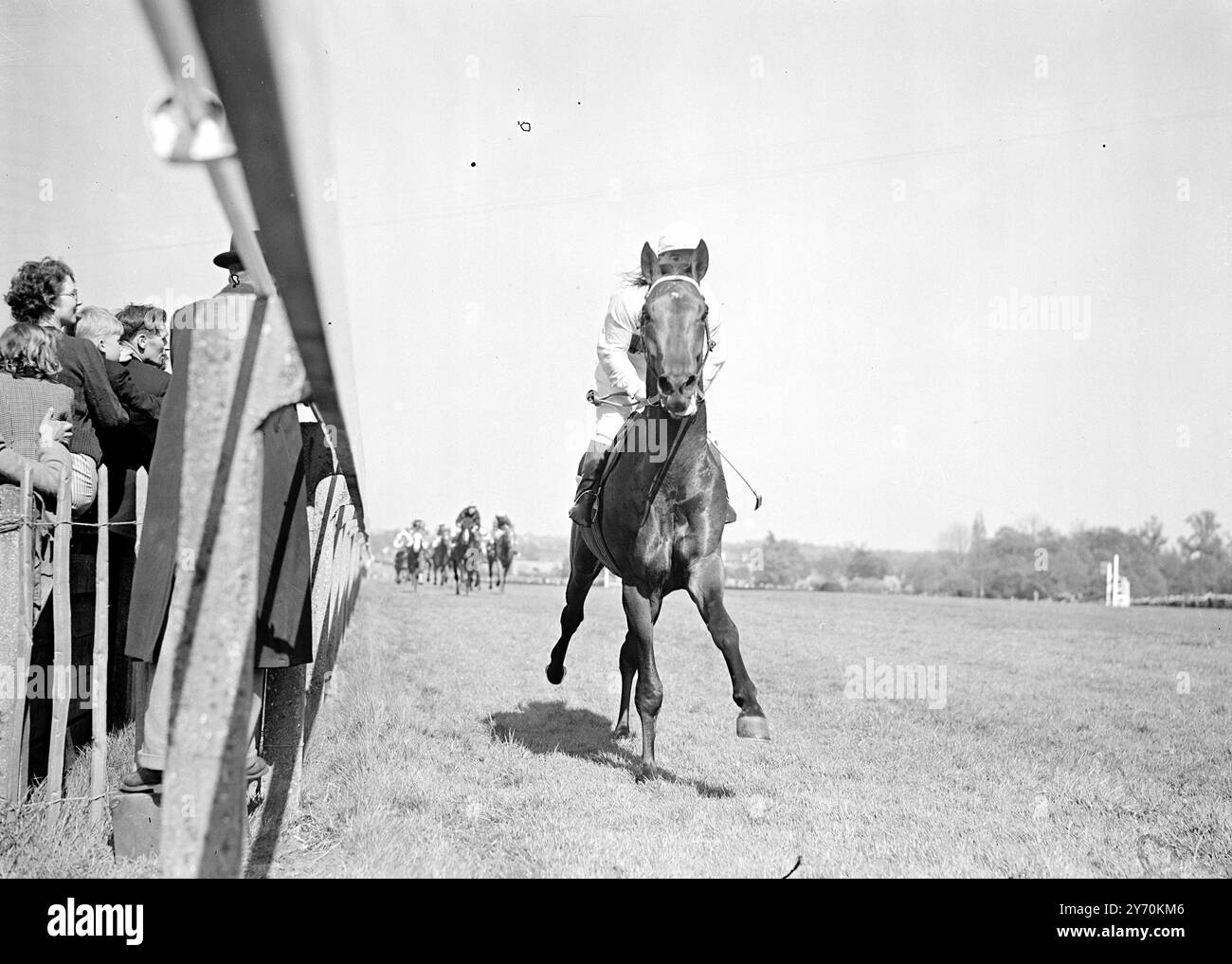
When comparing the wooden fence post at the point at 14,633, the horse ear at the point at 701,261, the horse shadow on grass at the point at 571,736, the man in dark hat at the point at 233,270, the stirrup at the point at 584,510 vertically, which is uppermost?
the horse ear at the point at 701,261

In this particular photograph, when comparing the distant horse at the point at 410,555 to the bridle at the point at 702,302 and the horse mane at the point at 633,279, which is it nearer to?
the horse mane at the point at 633,279

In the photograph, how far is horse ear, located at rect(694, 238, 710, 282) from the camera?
18.5 ft

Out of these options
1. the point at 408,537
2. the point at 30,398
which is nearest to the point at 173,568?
the point at 30,398

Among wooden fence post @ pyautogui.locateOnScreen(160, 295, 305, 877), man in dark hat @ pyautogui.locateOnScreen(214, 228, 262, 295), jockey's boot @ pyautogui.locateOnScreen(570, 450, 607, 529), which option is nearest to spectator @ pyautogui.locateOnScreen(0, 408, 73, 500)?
man in dark hat @ pyautogui.locateOnScreen(214, 228, 262, 295)

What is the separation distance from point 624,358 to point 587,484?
0.91 meters

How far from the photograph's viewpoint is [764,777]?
18.7ft

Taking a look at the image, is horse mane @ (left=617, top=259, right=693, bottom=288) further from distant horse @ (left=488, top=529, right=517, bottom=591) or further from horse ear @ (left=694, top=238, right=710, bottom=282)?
distant horse @ (left=488, top=529, right=517, bottom=591)

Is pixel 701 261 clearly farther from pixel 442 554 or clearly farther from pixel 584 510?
pixel 442 554

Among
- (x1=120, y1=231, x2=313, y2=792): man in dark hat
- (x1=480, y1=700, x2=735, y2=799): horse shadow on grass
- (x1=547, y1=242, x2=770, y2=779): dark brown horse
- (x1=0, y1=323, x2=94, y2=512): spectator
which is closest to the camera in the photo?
(x1=120, y1=231, x2=313, y2=792): man in dark hat

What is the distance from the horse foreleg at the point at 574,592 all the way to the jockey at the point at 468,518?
22.9 metres

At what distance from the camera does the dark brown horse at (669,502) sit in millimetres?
5172

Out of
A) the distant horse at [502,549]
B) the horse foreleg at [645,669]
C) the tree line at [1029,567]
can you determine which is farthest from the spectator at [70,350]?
the tree line at [1029,567]

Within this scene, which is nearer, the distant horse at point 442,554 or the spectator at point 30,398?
the spectator at point 30,398
